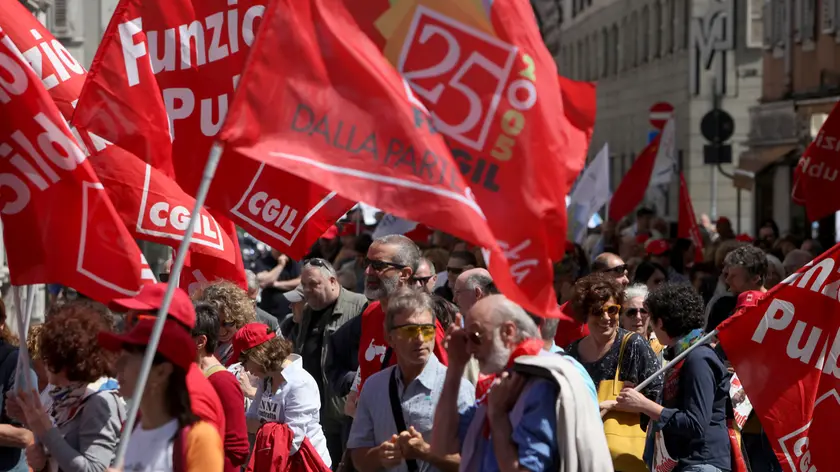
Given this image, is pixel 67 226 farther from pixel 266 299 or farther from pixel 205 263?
pixel 266 299

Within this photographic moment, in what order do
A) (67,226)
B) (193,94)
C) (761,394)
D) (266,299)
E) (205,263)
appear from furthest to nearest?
(266,299) < (205,263) < (193,94) < (761,394) < (67,226)

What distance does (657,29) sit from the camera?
5522cm

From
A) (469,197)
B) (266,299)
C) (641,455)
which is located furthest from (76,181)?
(266,299)

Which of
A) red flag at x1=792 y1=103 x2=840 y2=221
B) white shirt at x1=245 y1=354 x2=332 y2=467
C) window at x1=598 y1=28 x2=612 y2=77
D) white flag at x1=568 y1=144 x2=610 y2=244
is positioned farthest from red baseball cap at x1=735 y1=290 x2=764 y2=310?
window at x1=598 y1=28 x2=612 y2=77

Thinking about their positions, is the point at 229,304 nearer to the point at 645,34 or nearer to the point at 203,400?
the point at 203,400

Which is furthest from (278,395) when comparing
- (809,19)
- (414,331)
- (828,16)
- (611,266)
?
(809,19)

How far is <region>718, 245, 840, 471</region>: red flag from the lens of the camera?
26.5 feet

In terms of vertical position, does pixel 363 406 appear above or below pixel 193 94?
below

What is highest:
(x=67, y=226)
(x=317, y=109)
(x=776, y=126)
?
(x=317, y=109)

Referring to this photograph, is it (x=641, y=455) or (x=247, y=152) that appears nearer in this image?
(x=247, y=152)

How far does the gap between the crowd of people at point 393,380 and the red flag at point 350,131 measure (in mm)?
361

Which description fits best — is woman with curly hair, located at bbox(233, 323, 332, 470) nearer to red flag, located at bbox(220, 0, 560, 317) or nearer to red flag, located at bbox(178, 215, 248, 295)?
red flag, located at bbox(178, 215, 248, 295)

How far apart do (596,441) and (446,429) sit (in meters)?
0.60

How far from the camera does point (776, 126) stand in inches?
1467
